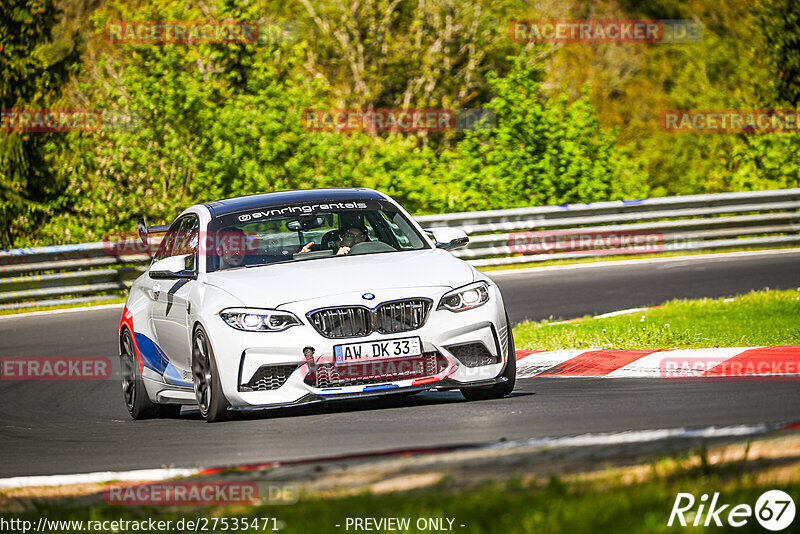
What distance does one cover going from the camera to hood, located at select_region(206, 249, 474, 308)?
26.0 ft

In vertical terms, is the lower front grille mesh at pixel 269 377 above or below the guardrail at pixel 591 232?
above

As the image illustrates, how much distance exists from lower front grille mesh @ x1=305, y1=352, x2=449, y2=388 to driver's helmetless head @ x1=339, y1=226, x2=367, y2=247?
1694 mm

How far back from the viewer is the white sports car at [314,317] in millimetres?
7746

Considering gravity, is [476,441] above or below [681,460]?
below

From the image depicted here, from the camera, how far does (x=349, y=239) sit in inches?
366

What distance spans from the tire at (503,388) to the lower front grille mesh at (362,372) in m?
0.75

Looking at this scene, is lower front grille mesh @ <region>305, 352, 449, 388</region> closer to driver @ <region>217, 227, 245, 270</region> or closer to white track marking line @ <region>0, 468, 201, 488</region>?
driver @ <region>217, 227, 245, 270</region>

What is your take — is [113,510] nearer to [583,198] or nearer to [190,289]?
[190,289]

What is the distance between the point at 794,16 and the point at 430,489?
27.4 m

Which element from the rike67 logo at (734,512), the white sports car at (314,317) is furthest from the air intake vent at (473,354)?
the rike67 logo at (734,512)

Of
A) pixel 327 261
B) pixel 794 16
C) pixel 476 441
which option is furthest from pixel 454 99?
pixel 476 441

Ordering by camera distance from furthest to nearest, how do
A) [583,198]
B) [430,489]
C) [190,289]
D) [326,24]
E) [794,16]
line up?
[326,24]
[794,16]
[583,198]
[190,289]
[430,489]

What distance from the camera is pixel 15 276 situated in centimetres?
1953

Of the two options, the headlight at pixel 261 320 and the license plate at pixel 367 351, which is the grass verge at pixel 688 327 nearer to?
the license plate at pixel 367 351
